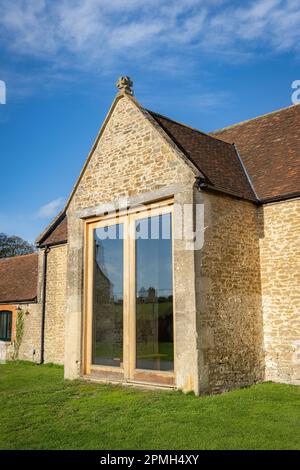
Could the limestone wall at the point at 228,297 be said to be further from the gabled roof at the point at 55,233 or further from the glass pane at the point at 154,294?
the gabled roof at the point at 55,233

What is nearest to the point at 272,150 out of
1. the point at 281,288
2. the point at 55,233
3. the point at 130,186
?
the point at 281,288

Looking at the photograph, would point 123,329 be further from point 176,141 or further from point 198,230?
point 176,141

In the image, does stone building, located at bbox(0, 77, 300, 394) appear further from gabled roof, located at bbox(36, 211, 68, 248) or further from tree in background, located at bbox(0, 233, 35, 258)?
tree in background, located at bbox(0, 233, 35, 258)

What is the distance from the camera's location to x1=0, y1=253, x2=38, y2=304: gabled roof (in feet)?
72.3

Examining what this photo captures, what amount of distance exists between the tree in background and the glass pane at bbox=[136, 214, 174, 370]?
144ft

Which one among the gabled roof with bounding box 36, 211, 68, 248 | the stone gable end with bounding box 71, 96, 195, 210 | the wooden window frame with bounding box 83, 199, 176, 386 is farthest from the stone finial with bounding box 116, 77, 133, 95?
the gabled roof with bounding box 36, 211, 68, 248

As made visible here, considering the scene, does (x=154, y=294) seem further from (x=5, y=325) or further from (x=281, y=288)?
(x=5, y=325)

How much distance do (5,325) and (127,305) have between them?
41.4 ft

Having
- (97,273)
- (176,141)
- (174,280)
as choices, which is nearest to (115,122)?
(176,141)

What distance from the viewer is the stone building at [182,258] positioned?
1120 cm

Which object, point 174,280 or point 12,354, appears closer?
point 174,280

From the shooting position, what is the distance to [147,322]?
12086 mm

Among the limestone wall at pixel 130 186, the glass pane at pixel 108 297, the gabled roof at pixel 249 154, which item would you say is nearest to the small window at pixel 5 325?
the limestone wall at pixel 130 186

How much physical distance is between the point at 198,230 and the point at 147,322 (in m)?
2.85
